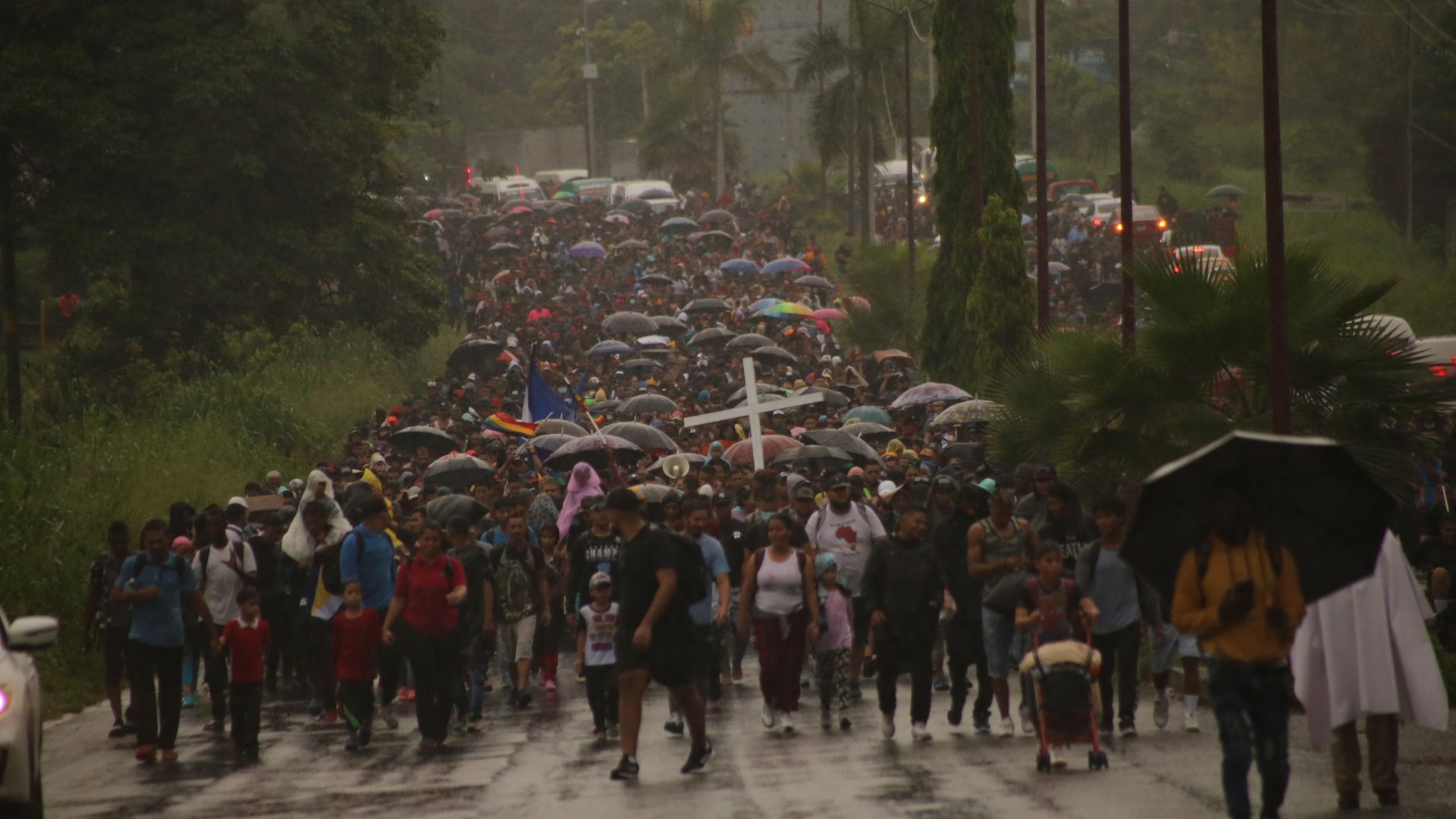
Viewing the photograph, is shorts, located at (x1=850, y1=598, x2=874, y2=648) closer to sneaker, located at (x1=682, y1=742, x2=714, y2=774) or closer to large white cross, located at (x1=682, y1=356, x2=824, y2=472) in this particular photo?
sneaker, located at (x1=682, y1=742, x2=714, y2=774)

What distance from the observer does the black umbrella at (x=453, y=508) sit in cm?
1584

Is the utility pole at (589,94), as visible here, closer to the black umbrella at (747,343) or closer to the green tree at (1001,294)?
the black umbrella at (747,343)

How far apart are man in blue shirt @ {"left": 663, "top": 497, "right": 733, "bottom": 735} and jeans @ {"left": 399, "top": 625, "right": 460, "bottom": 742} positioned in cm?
155

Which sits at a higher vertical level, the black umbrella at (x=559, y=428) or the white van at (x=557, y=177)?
the white van at (x=557, y=177)

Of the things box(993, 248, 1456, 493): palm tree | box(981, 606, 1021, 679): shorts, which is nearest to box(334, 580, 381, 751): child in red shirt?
box(981, 606, 1021, 679): shorts

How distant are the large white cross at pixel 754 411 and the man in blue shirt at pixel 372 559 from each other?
9097 mm

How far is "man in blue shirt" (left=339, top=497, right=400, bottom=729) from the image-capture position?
1296 cm

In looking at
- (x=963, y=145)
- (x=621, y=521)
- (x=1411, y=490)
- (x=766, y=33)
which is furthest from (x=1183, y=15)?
(x=621, y=521)

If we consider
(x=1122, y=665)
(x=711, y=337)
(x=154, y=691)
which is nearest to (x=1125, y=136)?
(x=1122, y=665)

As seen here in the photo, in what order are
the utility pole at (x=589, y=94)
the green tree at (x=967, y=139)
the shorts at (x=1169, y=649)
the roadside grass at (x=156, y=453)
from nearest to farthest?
Answer: 1. the shorts at (x=1169, y=649)
2. the roadside grass at (x=156, y=453)
3. the green tree at (x=967, y=139)
4. the utility pole at (x=589, y=94)

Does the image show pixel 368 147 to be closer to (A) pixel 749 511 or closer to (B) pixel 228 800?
(A) pixel 749 511

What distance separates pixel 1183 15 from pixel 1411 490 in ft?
262

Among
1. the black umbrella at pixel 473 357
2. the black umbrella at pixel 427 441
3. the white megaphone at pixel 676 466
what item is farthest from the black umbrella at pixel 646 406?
the black umbrella at pixel 473 357

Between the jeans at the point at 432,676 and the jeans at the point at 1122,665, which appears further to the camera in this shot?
the jeans at the point at 432,676
